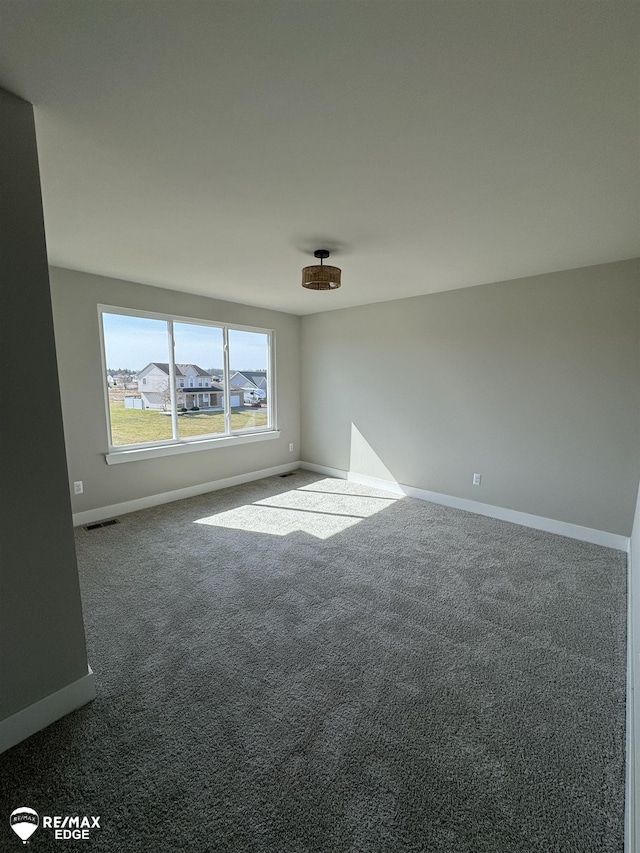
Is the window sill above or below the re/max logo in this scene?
above

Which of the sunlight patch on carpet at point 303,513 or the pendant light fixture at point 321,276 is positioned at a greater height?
the pendant light fixture at point 321,276

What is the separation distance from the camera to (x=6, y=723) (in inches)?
55.0

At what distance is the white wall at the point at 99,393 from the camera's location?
3.33m

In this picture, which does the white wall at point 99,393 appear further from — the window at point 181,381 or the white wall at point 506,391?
the white wall at point 506,391

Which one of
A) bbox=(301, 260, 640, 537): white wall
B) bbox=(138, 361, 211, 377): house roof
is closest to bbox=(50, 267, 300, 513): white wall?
bbox=(138, 361, 211, 377): house roof

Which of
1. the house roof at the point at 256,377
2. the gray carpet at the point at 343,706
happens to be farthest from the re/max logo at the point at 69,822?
the house roof at the point at 256,377

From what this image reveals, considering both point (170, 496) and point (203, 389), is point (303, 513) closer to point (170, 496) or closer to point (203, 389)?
point (170, 496)

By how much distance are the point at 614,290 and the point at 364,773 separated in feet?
12.1

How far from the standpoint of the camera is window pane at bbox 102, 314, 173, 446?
3682 mm

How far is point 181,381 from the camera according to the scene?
4.25 metres

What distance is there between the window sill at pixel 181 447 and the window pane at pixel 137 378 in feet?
0.42

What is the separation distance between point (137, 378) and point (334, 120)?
130 inches

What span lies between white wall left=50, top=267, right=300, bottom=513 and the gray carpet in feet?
2.88

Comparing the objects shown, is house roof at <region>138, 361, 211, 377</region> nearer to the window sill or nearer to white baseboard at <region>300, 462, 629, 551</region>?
the window sill
